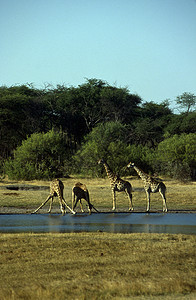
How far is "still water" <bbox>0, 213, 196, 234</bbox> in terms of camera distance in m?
16.8

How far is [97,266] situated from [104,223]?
8401 mm

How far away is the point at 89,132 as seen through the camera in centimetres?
5781

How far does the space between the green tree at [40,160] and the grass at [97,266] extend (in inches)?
1011

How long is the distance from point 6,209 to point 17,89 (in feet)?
129

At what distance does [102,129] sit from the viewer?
157ft

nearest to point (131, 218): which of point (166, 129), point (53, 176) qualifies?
point (53, 176)

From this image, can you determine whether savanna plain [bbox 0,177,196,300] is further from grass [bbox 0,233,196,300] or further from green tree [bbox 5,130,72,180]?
green tree [bbox 5,130,72,180]

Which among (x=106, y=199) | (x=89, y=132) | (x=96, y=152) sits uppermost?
(x=89, y=132)

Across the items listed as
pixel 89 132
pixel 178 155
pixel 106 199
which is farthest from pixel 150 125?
pixel 106 199

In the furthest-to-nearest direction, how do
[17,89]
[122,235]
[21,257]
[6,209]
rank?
[17,89] < [6,209] < [122,235] < [21,257]

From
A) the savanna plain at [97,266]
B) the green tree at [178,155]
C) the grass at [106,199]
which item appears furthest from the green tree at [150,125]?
the savanna plain at [97,266]

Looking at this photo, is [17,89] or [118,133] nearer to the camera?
[118,133]

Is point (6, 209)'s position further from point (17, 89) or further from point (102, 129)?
point (17, 89)

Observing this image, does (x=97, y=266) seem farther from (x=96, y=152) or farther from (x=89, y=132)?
(x=89, y=132)
